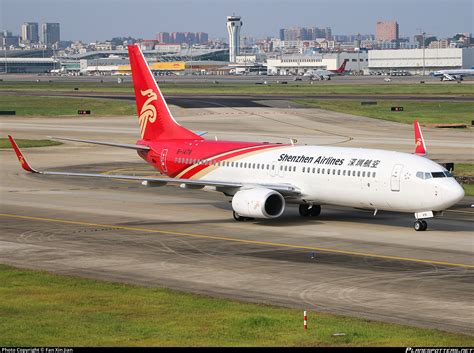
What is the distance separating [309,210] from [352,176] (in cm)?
558

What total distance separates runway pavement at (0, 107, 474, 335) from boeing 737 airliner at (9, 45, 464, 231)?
151 cm

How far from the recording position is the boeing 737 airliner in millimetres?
52000

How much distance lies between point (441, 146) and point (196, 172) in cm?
4473

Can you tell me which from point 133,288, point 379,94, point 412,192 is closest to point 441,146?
point 412,192

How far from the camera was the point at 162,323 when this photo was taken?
3262 centimetres

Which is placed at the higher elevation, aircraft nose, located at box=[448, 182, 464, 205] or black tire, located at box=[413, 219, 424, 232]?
aircraft nose, located at box=[448, 182, 464, 205]

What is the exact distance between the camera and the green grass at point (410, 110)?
444 ft

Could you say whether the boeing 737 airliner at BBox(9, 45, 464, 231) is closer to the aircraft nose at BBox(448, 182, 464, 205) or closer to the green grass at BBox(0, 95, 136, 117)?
the aircraft nose at BBox(448, 182, 464, 205)

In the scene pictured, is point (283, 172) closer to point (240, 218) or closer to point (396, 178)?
point (240, 218)

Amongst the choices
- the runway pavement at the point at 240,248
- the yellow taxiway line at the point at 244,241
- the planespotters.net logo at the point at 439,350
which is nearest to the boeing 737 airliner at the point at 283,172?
the runway pavement at the point at 240,248

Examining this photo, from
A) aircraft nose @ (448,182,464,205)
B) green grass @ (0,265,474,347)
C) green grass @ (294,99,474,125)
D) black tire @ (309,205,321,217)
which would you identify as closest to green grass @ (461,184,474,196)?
black tire @ (309,205,321,217)

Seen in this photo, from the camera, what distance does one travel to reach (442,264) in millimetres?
44281

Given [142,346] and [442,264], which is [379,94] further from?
[142,346]

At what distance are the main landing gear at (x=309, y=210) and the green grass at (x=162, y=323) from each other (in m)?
21.4
